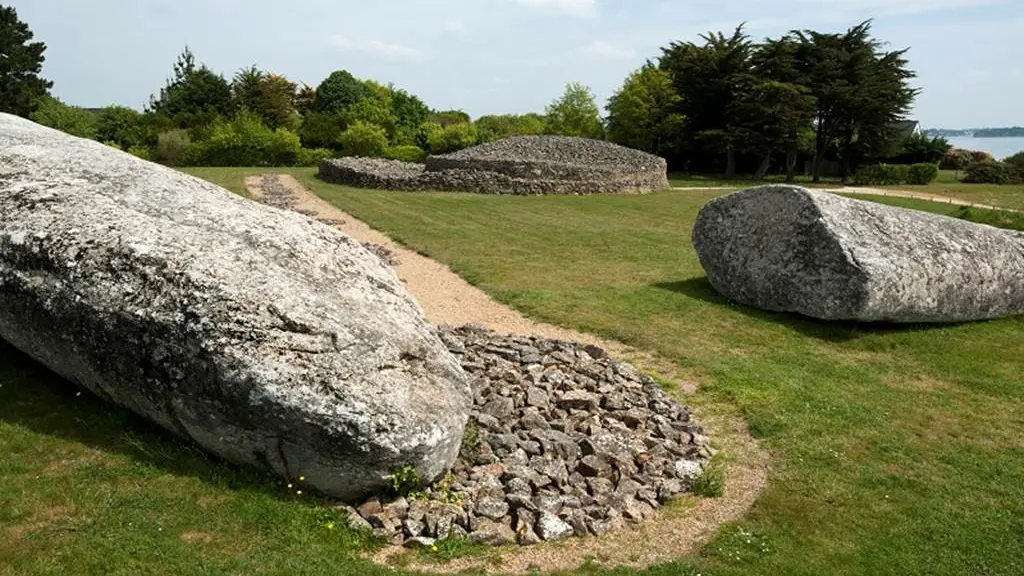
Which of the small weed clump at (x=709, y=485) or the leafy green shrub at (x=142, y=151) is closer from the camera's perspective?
the small weed clump at (x=709, y=485)

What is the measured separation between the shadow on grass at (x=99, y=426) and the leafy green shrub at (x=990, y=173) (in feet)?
172

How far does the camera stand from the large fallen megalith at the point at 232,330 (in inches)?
232

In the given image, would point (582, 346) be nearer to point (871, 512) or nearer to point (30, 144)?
point (871, 512)

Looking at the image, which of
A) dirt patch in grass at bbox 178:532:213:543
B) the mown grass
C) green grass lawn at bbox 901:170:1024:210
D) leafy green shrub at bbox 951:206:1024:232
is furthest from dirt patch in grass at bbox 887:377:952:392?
green grass lawn at bbox 901:170:1024:210

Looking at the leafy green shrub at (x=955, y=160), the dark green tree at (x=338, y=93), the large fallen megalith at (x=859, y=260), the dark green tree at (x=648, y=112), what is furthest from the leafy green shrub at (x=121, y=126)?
the leafy green shrub at (x=955, y=160)

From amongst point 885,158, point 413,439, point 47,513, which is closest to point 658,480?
point 413,439

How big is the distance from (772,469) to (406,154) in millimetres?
43493

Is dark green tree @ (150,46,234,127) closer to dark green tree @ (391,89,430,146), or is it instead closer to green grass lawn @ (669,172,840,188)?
dark green tree @ (391,89,430,146)

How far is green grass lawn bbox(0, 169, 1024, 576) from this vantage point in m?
5.48

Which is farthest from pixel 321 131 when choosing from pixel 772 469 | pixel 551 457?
pixel 772 469

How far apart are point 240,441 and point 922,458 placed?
6.72 m

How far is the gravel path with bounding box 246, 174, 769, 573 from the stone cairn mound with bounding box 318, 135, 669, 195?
63.0 ft

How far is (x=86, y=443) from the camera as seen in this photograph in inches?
259

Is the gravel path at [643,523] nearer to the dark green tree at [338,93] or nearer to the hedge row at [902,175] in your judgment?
the hedge row at [902,175]
